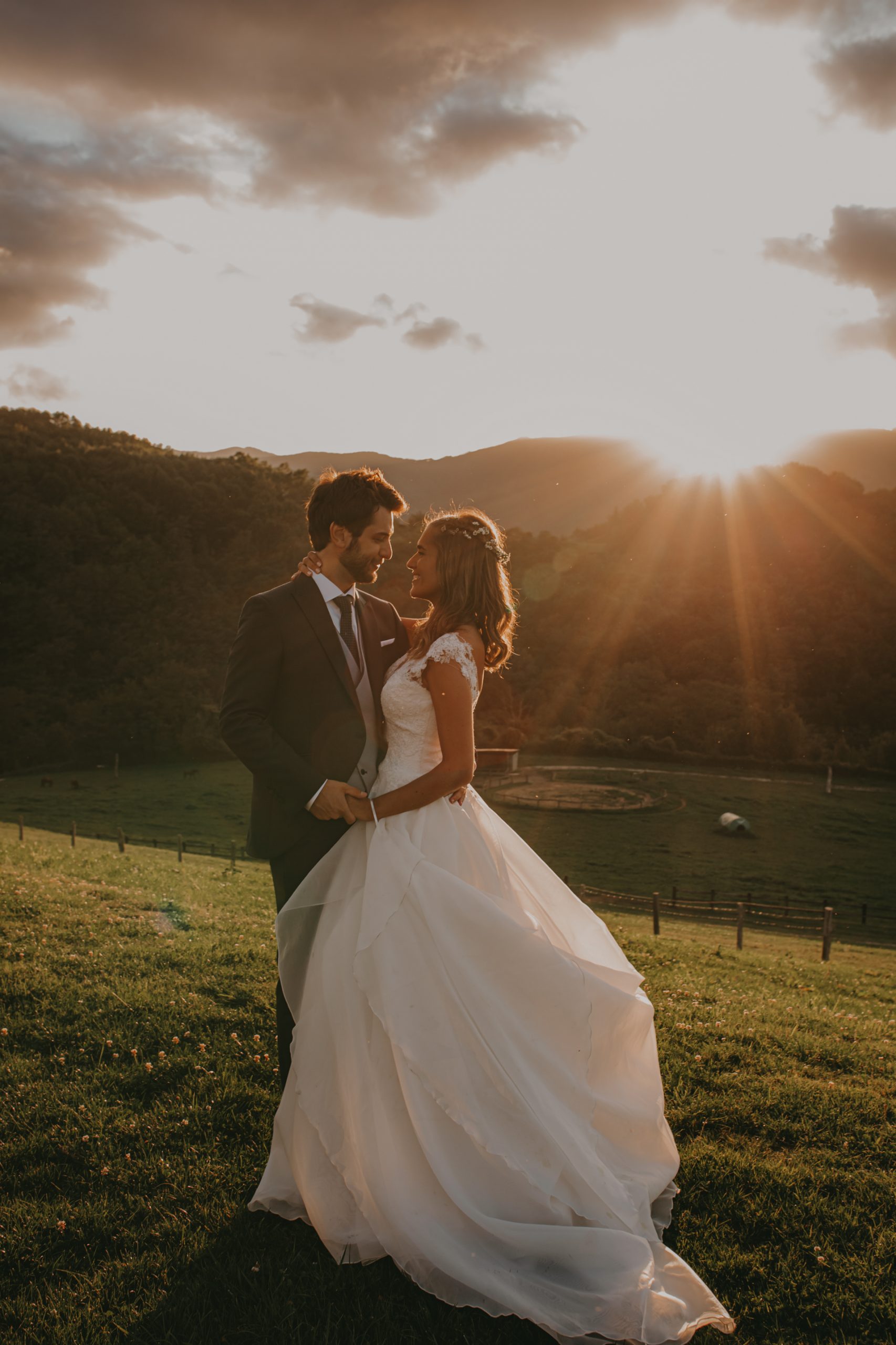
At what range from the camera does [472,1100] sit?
3.00 m

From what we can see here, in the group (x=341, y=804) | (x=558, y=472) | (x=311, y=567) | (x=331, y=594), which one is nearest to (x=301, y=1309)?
(x=341, y=804)

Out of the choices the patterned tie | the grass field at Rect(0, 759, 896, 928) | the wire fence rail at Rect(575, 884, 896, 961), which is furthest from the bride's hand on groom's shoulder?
the grass field at Rect(0, 759, 896, 928)

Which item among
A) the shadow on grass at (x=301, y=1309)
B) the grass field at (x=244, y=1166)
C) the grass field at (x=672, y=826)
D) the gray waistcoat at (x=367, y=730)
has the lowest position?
the grass field at (x=672, y=826)

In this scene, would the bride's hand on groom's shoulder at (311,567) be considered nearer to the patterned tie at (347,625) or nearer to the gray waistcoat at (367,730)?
the patterned tie at (347,625)

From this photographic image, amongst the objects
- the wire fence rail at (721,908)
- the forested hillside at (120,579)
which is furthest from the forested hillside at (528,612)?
the wire fence rail at (721,908)

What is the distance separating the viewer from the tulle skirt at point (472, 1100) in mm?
2770

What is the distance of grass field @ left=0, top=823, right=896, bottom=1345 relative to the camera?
276 centimetres

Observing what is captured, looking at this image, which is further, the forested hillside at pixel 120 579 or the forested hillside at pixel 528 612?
the forested hillside at pixel 528 612

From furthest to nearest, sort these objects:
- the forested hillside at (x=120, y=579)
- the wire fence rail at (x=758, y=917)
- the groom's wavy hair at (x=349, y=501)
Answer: the forested hillside at (x=120, y=579) < the wire fence rail at (x=758, y=917) < the groom's wavy hair at (x=349, y=501)

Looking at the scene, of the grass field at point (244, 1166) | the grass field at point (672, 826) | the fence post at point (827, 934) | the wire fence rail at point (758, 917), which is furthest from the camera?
the grass field at point (672, 826)

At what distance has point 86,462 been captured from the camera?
69938 mm

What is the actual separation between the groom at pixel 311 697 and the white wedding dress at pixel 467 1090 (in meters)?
0.18

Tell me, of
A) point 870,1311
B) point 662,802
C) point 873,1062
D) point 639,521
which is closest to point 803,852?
point 662,802

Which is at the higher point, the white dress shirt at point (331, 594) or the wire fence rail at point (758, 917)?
the white dress shirt at point (331, 594)
